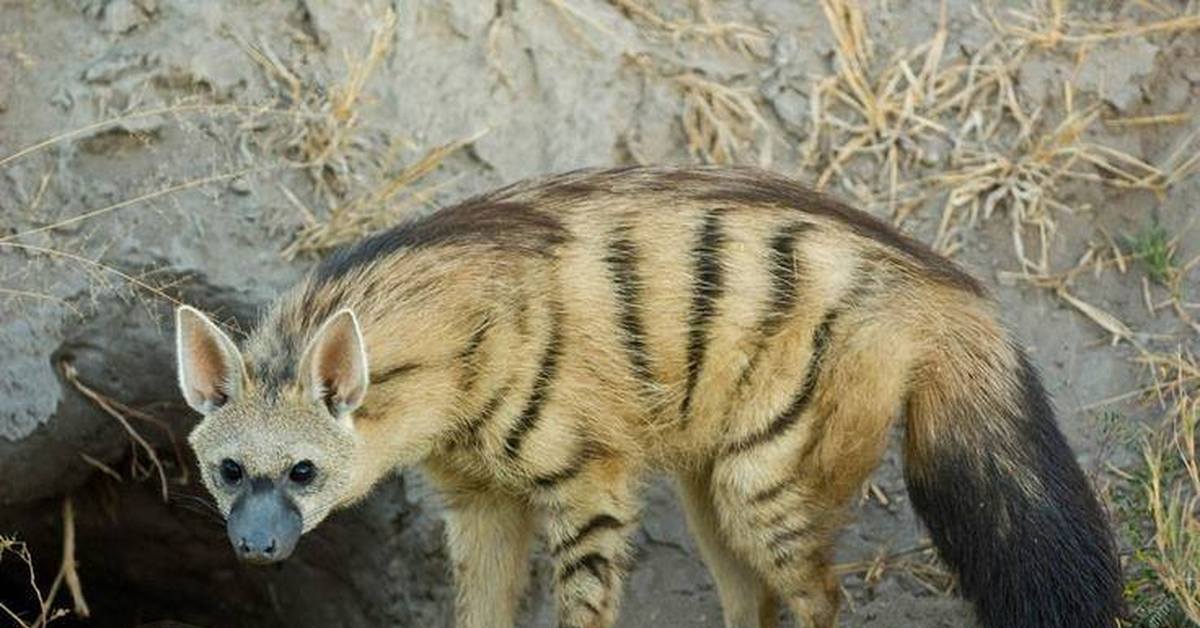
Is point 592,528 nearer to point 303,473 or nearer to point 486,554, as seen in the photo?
point 486,554

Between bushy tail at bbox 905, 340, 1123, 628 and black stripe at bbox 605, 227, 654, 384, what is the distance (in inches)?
21.5

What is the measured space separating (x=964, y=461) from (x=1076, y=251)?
1181 mm

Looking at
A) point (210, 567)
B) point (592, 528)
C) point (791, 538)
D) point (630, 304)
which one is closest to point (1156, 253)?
point (791, 538)

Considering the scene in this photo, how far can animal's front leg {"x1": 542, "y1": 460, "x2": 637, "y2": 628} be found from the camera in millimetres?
4039

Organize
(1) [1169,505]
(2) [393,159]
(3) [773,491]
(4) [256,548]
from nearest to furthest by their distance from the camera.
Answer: (4) [256,548]
(3) [773,491]
(1) [1169,505]
(2) [393,159]

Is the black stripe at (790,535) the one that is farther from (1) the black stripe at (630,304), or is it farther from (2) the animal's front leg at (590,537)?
(1) the black stripe at (630,304)

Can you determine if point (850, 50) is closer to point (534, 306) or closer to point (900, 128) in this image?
point (900, 128)

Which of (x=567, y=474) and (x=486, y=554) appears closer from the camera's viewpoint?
(x=567, y=474)

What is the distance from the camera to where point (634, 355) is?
4.05 metres

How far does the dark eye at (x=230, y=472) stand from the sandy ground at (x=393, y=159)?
87cm

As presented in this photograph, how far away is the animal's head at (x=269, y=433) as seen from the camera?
3.79 metres

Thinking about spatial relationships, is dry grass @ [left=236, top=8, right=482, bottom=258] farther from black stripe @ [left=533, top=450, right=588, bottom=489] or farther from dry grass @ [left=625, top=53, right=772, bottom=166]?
black stripe @ [left=533, top=450, right=588, bottom=489]

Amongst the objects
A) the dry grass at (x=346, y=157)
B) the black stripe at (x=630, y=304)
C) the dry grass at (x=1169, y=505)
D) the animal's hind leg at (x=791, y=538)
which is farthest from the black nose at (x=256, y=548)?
the dry grass at (x=1169, y=505)

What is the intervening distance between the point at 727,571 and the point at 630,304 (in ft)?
2.45
